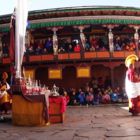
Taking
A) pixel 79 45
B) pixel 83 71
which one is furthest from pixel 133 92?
pixel 79 45

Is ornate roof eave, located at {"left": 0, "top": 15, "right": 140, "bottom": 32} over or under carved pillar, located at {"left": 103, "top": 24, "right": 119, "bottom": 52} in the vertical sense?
over

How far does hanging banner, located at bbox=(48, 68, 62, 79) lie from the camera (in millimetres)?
30094

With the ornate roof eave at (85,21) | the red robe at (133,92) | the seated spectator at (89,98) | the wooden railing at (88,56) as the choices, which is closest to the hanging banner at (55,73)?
the wooden railing at (88,56)

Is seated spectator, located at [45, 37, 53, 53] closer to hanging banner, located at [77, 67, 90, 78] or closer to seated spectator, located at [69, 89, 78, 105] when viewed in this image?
hanging banner, located at [77, 67, 90, 78]

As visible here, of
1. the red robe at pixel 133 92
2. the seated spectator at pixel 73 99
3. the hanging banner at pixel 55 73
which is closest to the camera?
the red robe at pixel 133 92

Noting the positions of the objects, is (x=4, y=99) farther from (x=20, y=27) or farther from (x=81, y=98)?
(x=81, y=98)

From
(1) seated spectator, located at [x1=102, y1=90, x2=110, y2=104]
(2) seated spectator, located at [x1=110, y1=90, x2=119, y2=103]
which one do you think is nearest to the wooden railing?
(2) seated spectator, located at [x1=110, y1=90, x2=119, y2=103]

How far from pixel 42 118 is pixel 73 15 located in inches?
723

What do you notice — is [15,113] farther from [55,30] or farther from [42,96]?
[55,30]

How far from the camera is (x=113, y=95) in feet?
89.1

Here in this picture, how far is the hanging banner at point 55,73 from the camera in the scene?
98.7ft

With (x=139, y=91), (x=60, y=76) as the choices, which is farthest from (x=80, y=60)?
(x=139, y=91)

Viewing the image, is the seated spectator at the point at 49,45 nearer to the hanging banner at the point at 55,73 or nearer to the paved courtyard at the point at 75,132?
the hanging banner at the point at 55,73

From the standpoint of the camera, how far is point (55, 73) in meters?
30.1
